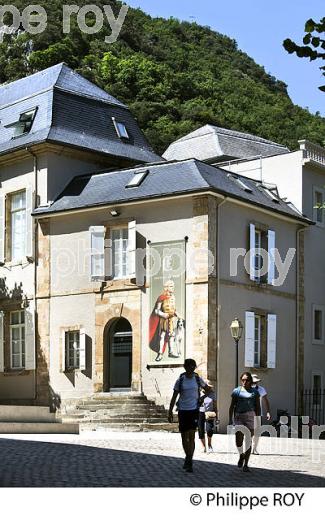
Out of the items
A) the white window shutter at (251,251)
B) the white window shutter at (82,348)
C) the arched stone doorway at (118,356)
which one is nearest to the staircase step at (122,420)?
the arched stone doorway at (118,356)

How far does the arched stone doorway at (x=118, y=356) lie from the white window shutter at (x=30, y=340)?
8.83ft

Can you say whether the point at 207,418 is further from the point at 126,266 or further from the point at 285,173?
the point at 285,173

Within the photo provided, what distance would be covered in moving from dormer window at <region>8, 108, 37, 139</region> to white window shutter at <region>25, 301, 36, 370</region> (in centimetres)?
588

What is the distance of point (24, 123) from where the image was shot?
36.1 m

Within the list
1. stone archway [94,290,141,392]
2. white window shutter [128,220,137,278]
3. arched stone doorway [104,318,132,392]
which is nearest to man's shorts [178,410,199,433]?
stone archway [94,290,141,392]

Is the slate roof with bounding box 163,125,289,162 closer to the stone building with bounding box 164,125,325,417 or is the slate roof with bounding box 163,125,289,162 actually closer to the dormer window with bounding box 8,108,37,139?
the stone building with bounding box 164,125,325,417

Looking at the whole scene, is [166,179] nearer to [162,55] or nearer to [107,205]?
[107,205]

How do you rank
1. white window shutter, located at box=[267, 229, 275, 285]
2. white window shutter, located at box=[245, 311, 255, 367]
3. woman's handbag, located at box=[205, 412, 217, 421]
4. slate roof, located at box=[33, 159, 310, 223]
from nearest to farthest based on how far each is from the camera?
woman's handbag, located at box=[205, 412, 217, 421] → slate roof, located at box=[33, 159, 310, 223] → white window shutter, located at box=[245, 311, 255, 367] → white window shutter, located at box=[267, 229, 275, 285]

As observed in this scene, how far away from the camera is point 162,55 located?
87.4 m

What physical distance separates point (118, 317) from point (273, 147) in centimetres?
1698

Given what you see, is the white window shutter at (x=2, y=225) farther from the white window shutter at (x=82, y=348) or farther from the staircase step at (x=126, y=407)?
the staircase step at (x=126, y=407)

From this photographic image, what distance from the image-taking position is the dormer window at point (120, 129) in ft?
124

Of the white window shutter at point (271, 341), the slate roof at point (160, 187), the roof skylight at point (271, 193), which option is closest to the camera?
the slate roof at point (160, 187)

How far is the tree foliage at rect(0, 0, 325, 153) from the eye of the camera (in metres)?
70.1
